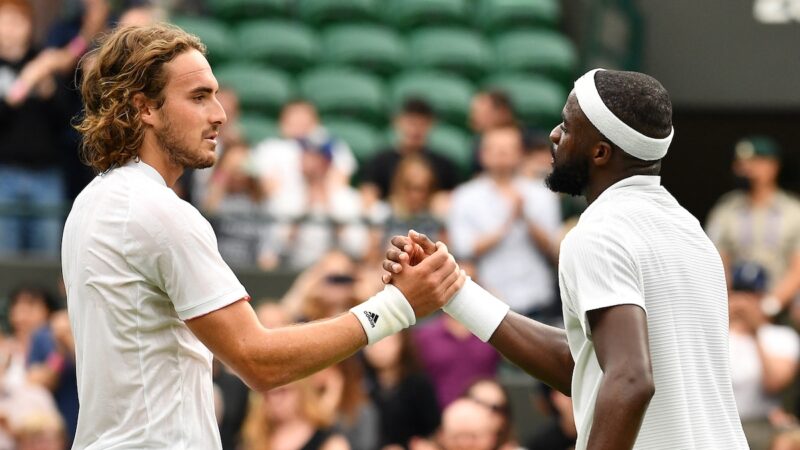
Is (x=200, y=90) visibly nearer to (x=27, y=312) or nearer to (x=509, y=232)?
(x=509, y=232)

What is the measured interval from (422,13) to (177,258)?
9.45m

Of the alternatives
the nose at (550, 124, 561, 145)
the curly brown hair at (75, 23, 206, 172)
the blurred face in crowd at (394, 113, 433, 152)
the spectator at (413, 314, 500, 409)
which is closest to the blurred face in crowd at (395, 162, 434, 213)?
the blurred face in crowd at (394, 113, 433, 152)

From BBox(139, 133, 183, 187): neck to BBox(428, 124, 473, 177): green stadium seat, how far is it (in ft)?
21.7

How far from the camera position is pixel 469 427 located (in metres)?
7.47

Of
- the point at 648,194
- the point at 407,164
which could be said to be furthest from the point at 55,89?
the point at 648,194

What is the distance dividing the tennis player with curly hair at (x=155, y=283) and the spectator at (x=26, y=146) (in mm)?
5533

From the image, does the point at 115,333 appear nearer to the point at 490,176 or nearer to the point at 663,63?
the point at 490,176

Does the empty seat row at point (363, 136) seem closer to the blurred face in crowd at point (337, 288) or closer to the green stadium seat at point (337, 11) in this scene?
Result: the green stadium seat at point (337, 11)

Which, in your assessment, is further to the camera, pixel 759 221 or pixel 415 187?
→ pixel 759 221

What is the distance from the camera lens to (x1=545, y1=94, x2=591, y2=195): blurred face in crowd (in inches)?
163

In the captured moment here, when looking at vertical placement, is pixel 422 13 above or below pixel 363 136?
above

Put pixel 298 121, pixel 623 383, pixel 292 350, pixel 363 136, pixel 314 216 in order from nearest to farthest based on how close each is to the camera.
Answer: pixel 623 383, pixel 292 350, pixel 314 216, pixel 298 121, pixel 363 136

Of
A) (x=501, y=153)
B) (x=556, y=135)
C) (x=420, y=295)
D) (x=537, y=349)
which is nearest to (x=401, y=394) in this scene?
(x=501, y=153)

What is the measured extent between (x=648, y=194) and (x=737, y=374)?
187 inches
